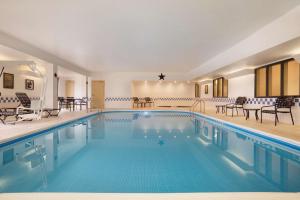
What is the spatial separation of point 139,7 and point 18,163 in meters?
3.10

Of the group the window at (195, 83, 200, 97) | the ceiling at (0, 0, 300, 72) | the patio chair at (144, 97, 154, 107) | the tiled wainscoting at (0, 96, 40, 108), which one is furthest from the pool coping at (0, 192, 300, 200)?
the window at (195, 83, 200, 97)

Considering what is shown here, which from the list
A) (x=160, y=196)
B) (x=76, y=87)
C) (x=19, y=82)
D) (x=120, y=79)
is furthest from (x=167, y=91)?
(x=160, y=196)

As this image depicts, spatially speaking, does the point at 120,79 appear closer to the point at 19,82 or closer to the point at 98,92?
the point at 98,92

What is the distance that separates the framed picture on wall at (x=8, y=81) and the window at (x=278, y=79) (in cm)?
976

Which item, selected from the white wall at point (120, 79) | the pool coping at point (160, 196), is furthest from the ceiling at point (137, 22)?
the white wall at point (120, 79)

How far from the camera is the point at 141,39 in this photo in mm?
5465

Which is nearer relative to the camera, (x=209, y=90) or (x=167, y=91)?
(x=209, y=90)

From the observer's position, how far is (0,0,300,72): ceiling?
3.39 meters

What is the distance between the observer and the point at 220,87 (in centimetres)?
1045

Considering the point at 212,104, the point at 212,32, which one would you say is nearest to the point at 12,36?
the point at 212,32

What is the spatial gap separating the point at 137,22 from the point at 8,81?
22.3 ft

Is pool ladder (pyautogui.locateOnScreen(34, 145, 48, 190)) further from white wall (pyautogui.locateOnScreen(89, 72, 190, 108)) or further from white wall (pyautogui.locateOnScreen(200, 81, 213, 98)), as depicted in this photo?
white wall (pyautogui.locateOnScreen(200, 81, 213, 98))

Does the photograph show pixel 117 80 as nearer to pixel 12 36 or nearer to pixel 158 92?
pixel 158 92

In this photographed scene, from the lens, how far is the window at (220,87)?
9.80m
